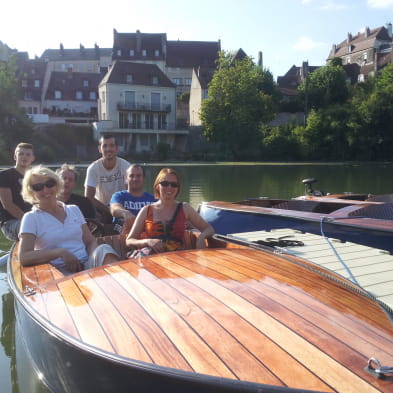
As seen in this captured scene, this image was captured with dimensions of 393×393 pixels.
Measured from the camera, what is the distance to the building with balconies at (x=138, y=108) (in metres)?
44.8

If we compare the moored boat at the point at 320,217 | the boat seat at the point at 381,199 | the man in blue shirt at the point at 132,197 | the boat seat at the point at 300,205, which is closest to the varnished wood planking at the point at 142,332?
the man in blue shirt at the point at 132,197

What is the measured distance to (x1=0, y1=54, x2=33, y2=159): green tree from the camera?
124ft

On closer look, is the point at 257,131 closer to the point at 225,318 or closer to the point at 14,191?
the point at 14,191

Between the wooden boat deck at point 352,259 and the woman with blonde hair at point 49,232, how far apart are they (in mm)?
2295

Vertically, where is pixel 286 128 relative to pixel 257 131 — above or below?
above

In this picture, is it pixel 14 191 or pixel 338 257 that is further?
pixel 14 191

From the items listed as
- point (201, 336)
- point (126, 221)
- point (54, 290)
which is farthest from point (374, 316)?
point (126, 221)

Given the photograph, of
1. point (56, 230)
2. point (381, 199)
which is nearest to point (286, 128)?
point (381, 199)

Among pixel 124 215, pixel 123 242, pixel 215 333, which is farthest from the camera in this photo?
pixel 124 215

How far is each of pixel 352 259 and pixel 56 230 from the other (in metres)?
3.21

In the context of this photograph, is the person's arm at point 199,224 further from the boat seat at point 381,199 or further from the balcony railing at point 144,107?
the balcony railing at point 144,107

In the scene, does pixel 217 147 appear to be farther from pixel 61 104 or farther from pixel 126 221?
pixel 126 221

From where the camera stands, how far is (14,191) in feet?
17.9

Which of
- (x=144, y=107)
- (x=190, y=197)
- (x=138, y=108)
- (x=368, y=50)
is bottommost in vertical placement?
(x=190, y=197)
